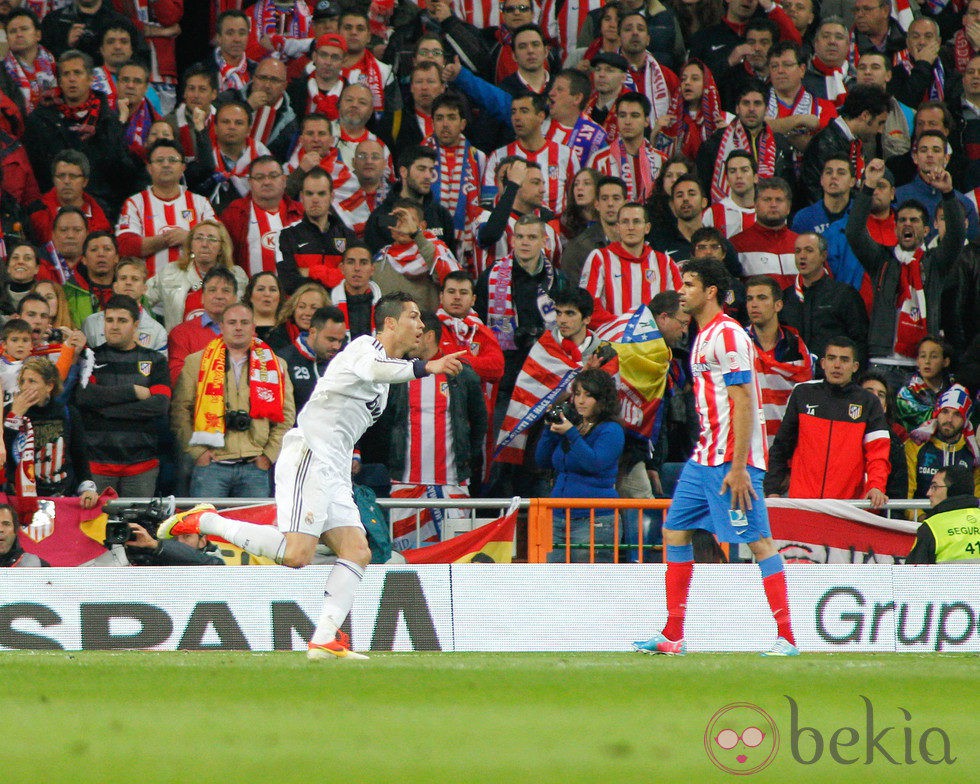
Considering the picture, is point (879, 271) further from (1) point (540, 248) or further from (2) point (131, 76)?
(2) point (131, 76)

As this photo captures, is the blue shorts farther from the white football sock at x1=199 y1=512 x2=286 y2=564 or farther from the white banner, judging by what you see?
the white football sock at x1=199 y1=512 x2=286 y2=564

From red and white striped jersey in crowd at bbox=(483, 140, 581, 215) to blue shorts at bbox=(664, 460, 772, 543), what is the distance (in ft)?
20.1

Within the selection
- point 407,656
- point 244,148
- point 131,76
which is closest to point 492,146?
point 244,148

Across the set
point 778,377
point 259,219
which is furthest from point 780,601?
point 259,219

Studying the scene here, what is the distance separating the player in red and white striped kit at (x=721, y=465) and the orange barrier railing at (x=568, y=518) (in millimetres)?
2159

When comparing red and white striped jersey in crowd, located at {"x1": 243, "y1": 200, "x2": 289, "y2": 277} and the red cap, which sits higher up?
the red cap

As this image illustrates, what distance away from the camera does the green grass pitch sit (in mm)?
5570

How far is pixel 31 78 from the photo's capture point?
1438 cm

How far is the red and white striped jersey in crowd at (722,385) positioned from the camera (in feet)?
28.9

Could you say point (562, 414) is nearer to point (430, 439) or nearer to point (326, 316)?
point (430, 439)

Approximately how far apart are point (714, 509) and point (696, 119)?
7817 mm

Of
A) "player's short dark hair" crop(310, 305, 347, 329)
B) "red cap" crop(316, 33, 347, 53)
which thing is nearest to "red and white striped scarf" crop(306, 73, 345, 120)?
"red cap" crop(316, 33, 347, 53)

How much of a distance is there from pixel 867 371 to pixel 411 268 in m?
4.06

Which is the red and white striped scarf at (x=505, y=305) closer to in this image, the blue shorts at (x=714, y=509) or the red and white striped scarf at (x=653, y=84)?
the red and white striped scarf at (x=653, y=84)
